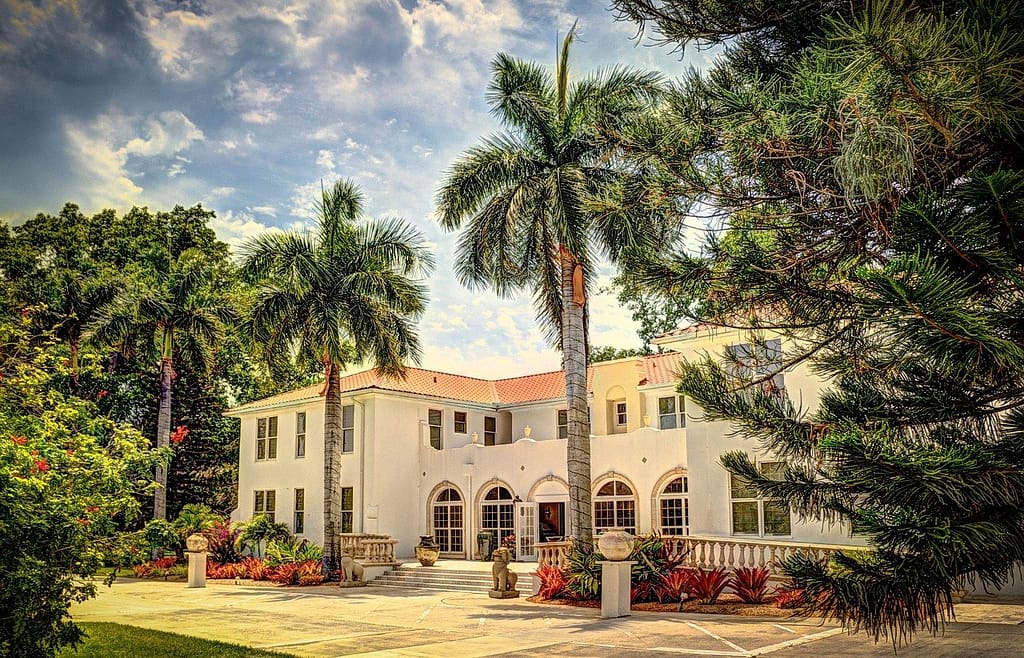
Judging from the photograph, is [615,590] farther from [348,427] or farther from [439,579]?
[348,427]

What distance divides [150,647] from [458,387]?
2250 cm

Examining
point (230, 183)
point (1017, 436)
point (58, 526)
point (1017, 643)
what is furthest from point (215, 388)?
point (1017, 436)

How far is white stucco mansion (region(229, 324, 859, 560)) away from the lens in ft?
78.0

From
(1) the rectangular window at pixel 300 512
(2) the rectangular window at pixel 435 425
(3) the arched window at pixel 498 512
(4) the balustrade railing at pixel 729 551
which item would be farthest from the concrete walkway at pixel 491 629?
(2) the rectangular window at pixel 435 425

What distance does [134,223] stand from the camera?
4078 cm

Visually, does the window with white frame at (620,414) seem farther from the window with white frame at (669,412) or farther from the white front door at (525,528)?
the white front door at (525,528)

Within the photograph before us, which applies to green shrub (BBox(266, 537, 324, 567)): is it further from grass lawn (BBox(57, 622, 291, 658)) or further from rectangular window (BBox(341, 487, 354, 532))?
grass lawn (BBox(57, 622, 291, 658))

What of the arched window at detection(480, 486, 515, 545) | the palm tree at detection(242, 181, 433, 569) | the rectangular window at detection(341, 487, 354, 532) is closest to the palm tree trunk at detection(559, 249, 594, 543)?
the palm tree at detection(242, 181, 433, 569)

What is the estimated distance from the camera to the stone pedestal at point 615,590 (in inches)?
581

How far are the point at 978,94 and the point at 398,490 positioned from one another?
27.2 meters

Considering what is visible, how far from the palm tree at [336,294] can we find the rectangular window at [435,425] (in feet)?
21.5

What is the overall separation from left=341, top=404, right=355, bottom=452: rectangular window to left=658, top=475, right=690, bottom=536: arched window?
39.5 feet

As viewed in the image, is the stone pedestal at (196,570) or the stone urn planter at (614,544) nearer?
the stone urn planter at (614,544)

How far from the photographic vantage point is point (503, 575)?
19047 millimetres
